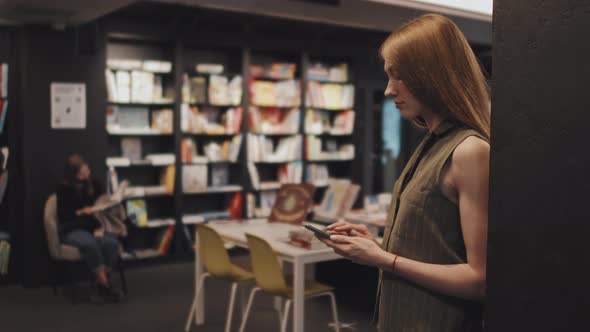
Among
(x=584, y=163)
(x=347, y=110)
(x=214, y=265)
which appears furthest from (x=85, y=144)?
(x=584, y=163)

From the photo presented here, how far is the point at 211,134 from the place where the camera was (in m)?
7.03

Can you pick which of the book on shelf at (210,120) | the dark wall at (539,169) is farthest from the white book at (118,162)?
the dark wall at (539,169)

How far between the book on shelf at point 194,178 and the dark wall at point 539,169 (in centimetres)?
581

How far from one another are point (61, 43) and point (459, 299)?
5373 millimetres

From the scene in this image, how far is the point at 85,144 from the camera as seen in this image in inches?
236

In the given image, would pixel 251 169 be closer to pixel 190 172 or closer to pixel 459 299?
pixel 190 172

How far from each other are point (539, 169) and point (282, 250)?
8.96 ft

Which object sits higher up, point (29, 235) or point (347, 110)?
point (347, 110)

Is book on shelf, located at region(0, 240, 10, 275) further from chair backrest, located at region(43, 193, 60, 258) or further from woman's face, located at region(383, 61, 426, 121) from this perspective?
woman's face, located at region(383, 61, 426, 121)

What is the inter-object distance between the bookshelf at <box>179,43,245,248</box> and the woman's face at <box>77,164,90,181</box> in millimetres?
1298

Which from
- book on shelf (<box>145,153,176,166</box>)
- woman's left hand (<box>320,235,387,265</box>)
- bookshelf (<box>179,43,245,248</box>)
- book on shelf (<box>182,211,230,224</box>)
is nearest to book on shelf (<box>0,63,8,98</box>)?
book on shelf (<box>145,153,176,166</box>)

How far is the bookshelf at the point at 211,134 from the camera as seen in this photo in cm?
681

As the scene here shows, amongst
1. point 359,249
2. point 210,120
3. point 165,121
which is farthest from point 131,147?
point 359,249

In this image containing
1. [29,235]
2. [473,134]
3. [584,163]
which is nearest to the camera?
[584,163]
